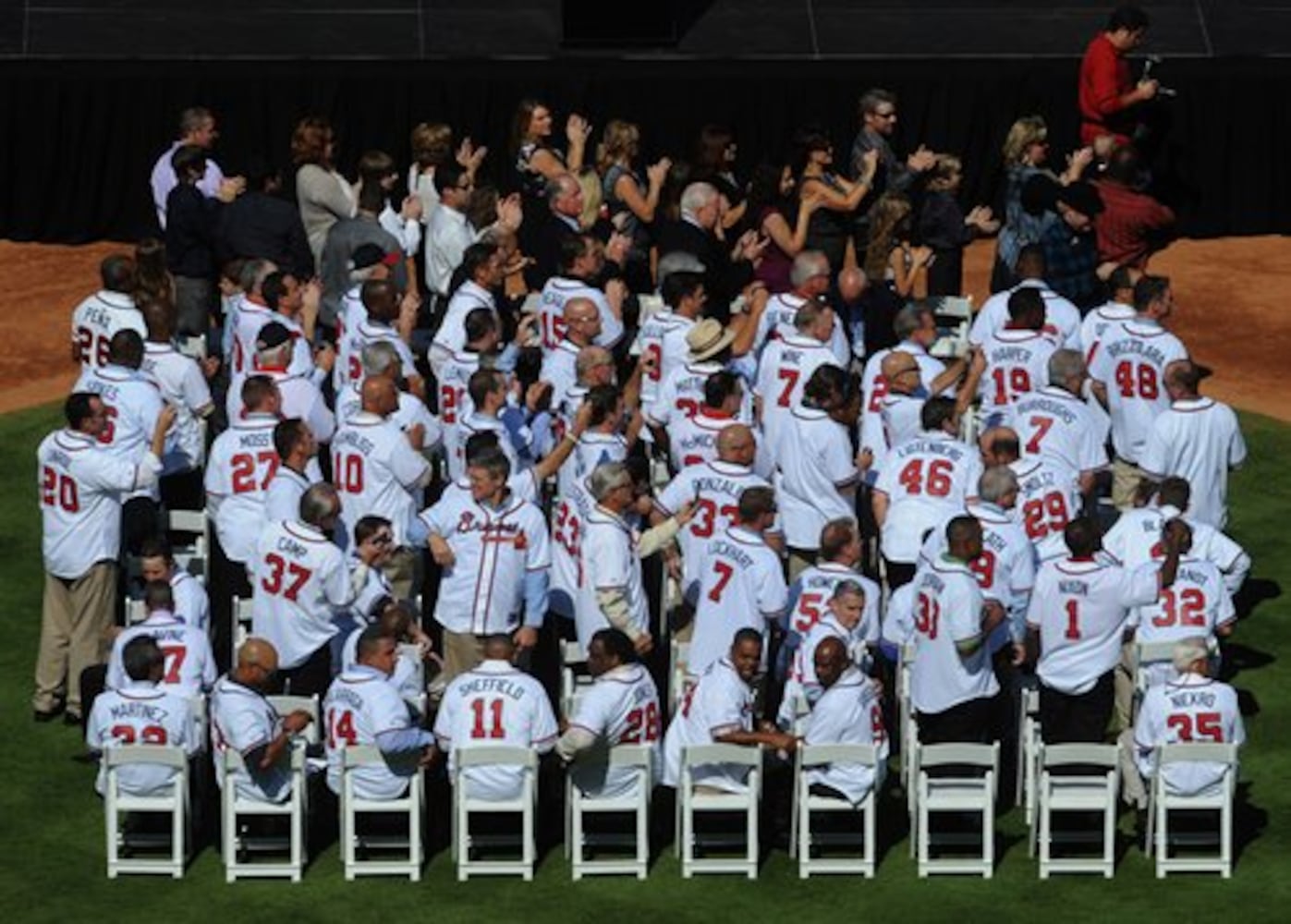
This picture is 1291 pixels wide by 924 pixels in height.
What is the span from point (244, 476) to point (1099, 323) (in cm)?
593

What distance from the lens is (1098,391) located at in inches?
1086

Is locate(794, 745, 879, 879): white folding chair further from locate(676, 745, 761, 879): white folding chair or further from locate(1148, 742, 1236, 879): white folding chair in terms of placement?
locate(1148, 742, 1236, 879): white folding chair

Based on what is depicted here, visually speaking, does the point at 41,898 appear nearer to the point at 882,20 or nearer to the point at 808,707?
the point at 808,707

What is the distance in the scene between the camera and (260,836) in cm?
2423

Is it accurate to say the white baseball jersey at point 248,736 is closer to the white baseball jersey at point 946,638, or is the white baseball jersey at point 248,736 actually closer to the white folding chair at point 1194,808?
the white baseball jersey at point 946,638

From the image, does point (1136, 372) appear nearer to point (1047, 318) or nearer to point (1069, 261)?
point (1047, 318)

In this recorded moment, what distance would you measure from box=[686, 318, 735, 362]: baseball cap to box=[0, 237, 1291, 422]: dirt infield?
23.0 ft

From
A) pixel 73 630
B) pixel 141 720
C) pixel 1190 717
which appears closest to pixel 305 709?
pixel 141 720

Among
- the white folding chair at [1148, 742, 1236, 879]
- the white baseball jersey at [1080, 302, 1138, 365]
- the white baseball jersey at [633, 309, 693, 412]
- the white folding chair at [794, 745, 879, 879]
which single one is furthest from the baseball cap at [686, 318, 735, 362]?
the white folding chair at [1148, 742, 1236, 879]

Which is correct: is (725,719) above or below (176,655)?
below

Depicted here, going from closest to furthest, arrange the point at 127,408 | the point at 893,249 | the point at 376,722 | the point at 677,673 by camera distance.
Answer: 1. the point at 376,722
2. the point at 677,673
3. the point at 127,408
4. the point at 893,249

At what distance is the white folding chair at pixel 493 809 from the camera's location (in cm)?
2359

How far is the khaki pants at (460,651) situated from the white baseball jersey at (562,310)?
9.54 feet

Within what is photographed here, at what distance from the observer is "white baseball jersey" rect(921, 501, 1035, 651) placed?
2433 centimetres
